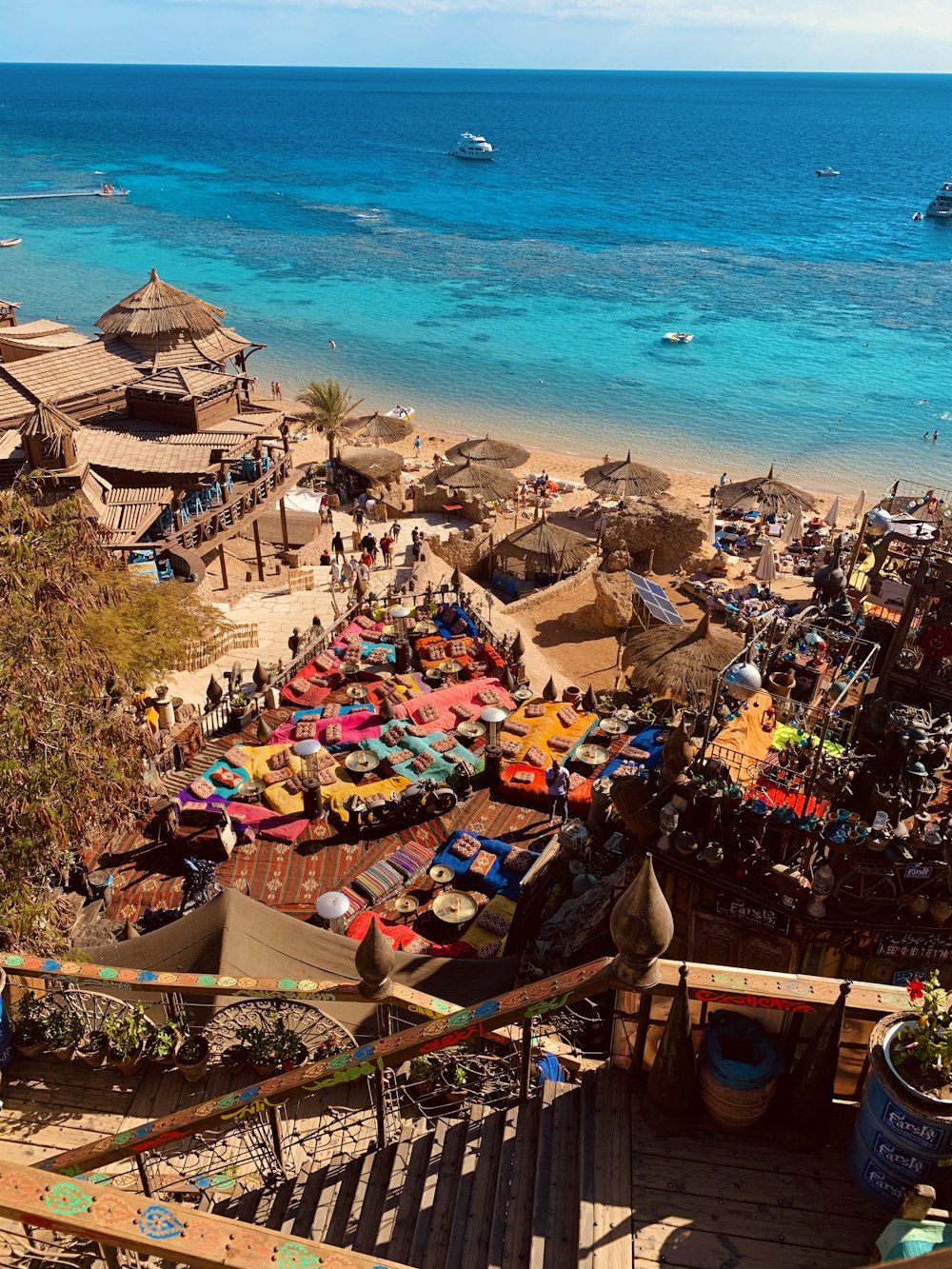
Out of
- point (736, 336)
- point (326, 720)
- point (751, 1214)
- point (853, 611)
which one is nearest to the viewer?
point (751, 1214)

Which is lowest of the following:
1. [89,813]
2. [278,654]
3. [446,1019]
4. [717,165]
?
[278,654]

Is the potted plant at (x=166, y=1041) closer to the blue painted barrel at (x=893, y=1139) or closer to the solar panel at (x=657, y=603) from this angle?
the blue painted barrel at (x=893, y=1139)

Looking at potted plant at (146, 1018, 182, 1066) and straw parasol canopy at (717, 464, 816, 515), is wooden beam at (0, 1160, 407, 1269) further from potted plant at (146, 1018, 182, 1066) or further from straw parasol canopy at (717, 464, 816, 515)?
straw parasol canopy at (717, 464, 816, 515)

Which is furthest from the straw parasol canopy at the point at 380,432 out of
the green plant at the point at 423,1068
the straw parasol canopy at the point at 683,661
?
the green plant at the point at 423,1068

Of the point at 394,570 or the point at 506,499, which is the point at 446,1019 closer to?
the point at 394,570

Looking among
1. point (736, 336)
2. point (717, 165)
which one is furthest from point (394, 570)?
point (717, 165)

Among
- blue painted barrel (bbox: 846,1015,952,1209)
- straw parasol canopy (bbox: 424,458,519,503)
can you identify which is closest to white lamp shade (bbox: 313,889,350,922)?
blue painted barrel (bbox: 846,1015,952,1209)

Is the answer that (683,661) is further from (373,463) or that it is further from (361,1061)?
(373,463)
